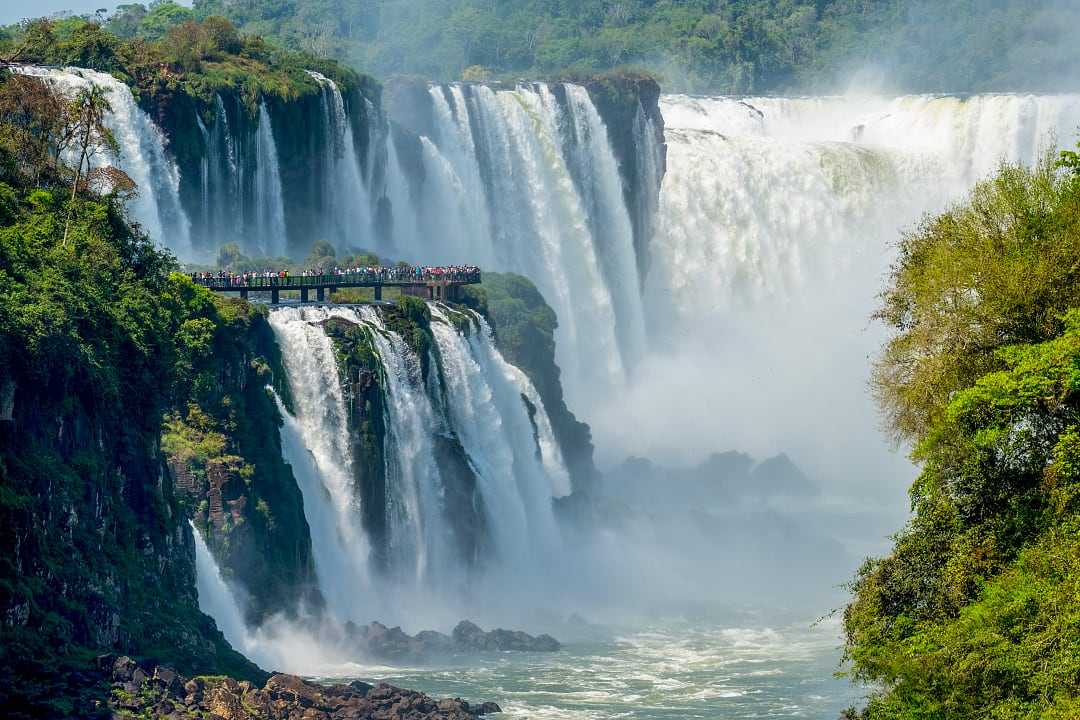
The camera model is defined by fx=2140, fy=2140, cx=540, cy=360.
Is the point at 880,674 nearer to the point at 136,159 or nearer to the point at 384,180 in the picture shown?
the point at 136,159

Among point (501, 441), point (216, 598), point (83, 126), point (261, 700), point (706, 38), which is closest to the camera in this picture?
point (261, 700)

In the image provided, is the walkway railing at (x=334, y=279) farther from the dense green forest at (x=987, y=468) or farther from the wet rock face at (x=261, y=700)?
the dense green forest at (x=987, y=468)

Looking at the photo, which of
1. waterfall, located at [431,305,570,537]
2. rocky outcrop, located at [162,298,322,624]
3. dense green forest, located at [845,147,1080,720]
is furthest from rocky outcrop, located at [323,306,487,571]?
dense green forest, located at [845,147,1080,720]

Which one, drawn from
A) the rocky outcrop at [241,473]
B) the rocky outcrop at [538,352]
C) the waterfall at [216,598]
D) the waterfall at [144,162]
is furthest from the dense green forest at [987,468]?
the rocky outcrop at [538,352]

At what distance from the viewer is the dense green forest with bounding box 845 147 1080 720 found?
33.8m

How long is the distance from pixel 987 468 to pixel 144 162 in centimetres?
4099

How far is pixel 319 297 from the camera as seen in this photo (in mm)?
68188

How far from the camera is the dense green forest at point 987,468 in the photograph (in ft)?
111

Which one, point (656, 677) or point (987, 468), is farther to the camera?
point (656, 677)

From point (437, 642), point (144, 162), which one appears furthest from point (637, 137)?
point (437, 642)

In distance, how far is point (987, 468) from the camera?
37188 millimetres

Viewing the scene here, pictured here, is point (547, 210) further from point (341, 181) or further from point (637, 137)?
point (341, 181)

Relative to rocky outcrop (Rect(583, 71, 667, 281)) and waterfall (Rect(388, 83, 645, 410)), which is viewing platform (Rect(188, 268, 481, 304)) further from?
rocky outcrop (Rect(583, 71, 667, 281))

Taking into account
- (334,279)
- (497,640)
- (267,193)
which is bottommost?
(497,640)
